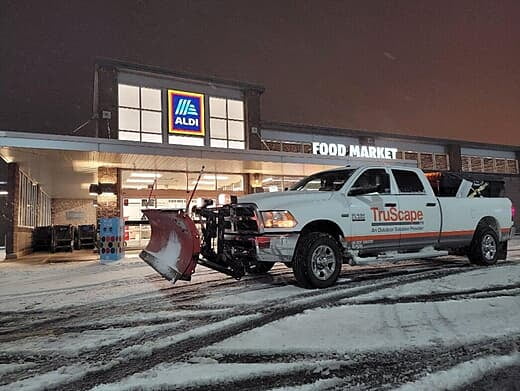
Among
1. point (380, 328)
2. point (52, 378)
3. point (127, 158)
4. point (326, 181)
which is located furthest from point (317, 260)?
point (127, 158)

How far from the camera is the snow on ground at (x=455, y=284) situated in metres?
5.59

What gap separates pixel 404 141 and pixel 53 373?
1130 inches

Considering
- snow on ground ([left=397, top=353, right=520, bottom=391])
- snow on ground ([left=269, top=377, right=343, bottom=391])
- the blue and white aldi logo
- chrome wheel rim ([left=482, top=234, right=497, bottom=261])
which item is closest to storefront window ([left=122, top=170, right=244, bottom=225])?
the blue and white aldi logo

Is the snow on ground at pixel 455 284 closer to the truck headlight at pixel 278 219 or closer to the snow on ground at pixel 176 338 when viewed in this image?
the truck headlight at pixel 278 219

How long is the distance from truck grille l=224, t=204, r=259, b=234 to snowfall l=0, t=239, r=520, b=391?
3.14ft

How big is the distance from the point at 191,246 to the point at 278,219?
4.38ft

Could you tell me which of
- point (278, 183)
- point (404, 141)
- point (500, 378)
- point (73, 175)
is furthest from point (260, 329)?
point (404, 141)

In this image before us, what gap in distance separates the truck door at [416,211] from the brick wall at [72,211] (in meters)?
27.8

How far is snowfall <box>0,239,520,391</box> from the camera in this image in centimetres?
289

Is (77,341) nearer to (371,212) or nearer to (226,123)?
(371,212)

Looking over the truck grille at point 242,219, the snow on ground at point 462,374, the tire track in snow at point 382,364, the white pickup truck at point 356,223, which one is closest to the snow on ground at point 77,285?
the truck grille at point 242,219

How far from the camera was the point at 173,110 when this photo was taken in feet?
66.2

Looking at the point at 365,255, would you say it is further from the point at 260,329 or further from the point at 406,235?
the point at 260,329

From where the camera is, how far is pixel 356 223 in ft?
21.1
